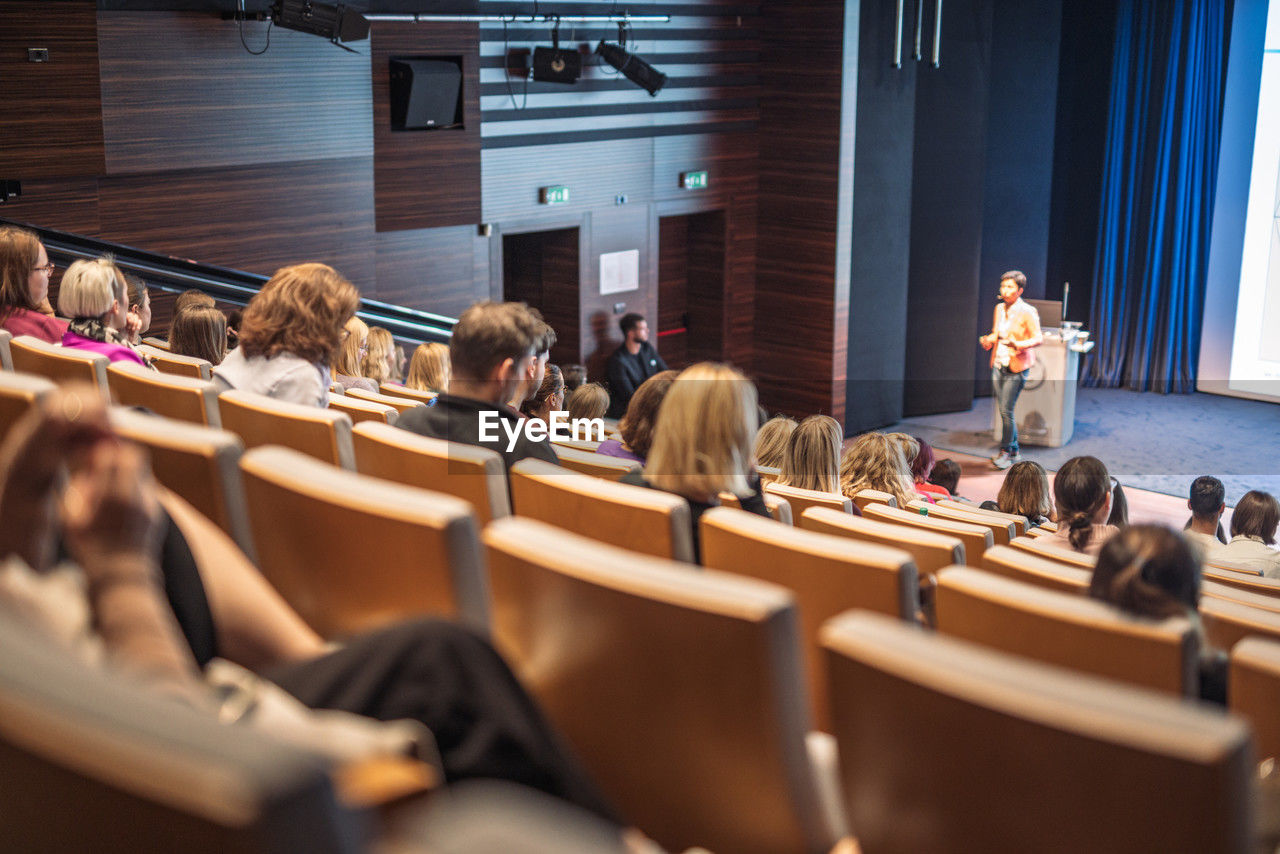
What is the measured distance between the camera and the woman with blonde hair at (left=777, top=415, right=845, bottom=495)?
411 centimetres

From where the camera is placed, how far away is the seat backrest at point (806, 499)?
11.7 ft

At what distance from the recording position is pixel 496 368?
115 inches

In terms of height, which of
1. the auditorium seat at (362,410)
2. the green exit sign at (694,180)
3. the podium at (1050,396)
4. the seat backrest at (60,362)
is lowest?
the podium at (1050,396)

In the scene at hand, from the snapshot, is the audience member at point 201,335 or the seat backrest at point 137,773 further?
the audience member at point 201,335

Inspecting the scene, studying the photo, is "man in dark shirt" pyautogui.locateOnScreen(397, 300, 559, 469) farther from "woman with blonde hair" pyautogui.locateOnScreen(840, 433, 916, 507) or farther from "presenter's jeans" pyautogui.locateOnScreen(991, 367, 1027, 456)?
"presenter's jeans" pyautogui.locateOnScreen(991, 367, 1027, 456)

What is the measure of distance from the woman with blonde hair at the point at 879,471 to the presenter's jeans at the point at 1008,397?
532 centimetres

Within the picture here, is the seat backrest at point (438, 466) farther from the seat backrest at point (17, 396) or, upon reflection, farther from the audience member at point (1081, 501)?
the audience member at point (1081, 501)

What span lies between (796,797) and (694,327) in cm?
922

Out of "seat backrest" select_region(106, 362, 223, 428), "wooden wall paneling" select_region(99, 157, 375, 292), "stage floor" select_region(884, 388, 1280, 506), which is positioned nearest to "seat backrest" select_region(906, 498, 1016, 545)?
"seat backrest" select_region(106, 362, 223, 428)

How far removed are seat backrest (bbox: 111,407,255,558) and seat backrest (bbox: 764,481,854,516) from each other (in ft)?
6.29

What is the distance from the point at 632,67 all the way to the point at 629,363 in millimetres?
2089

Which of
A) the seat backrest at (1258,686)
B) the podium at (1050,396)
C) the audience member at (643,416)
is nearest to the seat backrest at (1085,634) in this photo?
the seat backrest at (1258,686)

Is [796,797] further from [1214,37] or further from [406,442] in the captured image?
[1214,37]

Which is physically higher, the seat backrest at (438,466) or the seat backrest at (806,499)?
the seat backrest at (438,466)
